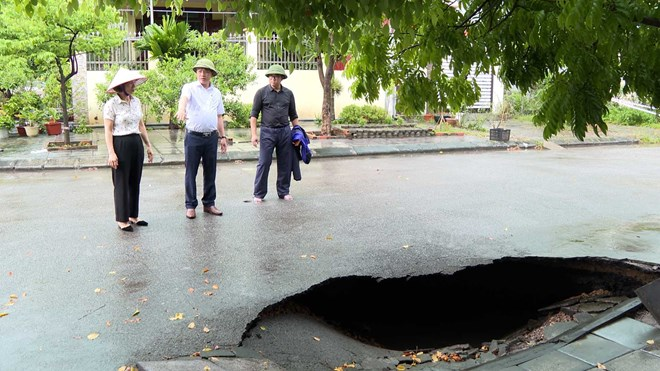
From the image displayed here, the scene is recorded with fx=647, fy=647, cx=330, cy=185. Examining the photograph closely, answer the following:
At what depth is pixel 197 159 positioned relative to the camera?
26.5 feet

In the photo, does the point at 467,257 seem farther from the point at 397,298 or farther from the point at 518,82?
the point at 518,82

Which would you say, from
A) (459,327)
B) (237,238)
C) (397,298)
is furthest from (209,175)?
(459,327)

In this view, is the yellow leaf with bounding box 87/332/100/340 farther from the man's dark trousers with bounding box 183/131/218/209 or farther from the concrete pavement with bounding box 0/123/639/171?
the concrete pavement with bounding box 0/123/639/171

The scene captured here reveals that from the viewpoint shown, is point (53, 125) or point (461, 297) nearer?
point (461, 297)

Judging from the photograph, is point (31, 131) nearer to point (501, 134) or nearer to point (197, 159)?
point (197, 159)

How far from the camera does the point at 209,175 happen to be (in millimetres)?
8227

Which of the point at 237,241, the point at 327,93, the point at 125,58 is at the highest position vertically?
the point at 125,58

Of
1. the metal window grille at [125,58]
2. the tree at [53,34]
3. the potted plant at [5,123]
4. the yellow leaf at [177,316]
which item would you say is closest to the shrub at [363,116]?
the metal window grille at [125,58]

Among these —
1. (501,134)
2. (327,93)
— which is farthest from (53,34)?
(501,134)

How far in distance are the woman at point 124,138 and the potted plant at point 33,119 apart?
1222cm

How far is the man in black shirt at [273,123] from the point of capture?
29.5 ft

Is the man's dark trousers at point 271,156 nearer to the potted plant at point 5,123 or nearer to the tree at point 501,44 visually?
the tree at point 501,44

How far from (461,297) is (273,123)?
408 centimetres

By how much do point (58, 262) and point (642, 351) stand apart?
16.8 ft
